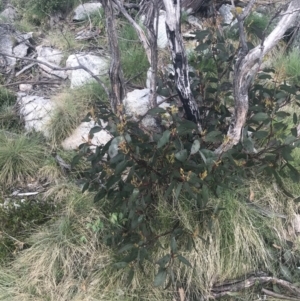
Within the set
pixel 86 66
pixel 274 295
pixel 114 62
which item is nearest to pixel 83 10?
pixel 86 66

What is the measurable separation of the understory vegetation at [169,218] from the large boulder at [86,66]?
1.35 metres

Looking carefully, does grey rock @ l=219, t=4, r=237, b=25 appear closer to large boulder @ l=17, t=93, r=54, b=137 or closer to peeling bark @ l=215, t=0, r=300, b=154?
large boulder @ l=17, t=93, r=54, b=137

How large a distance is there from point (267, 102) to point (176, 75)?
63cm

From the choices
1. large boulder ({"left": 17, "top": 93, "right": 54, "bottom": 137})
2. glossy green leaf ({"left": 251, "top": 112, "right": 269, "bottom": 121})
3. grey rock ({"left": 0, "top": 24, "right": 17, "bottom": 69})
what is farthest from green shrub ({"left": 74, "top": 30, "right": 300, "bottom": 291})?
grey rock ({"left": 0, "top": 24, "right": 17, "bottom": 69})

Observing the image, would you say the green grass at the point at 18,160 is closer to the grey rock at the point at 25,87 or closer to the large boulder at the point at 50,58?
the grey rock at the point at 25,87

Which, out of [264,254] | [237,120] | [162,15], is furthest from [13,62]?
[264,254]

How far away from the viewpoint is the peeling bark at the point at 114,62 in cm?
300

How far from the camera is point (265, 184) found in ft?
10.3

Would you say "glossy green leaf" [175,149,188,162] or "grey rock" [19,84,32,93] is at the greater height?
"glossy green leaf" [175,149,188,162]

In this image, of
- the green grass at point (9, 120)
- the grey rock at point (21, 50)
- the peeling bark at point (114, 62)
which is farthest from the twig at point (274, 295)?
the grey rock at point (21, 50)

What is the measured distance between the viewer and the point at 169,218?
9.77 feet

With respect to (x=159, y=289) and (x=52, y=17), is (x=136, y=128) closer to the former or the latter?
(x=159, y=289)

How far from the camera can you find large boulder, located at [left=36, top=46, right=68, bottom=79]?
5008 millimetres

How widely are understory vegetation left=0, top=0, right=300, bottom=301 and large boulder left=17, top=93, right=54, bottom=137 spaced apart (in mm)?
1048
